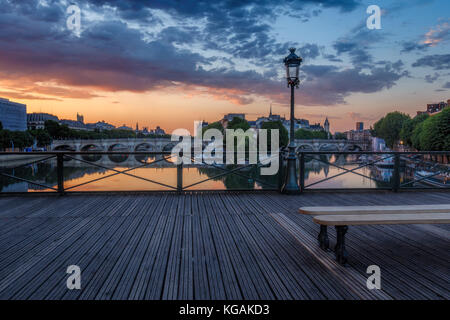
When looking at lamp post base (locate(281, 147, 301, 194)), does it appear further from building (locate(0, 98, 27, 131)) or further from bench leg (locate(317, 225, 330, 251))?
building (locate(0, 98, 27, 131))

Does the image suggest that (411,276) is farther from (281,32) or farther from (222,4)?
(281,32)

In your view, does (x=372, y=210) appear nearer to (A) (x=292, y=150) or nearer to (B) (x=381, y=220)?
(B) (x=381, y=220)

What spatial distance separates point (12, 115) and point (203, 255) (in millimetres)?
135032

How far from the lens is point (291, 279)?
2.76m

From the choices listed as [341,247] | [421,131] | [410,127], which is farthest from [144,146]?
[341,247]

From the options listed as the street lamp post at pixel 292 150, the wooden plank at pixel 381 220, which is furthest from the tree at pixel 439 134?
the wooden plank at pixel 381 220

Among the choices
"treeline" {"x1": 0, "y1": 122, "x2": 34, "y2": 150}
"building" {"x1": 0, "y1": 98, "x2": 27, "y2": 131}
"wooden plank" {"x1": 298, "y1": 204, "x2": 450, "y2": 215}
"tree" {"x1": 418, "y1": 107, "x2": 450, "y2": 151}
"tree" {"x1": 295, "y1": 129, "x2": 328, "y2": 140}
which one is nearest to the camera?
"wooden plank" {"x1": 298, "y1": 204, "x2": 450, "y2": 215}

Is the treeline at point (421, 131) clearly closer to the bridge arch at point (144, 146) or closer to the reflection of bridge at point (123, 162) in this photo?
the reflection of bridge at point (123, 162)

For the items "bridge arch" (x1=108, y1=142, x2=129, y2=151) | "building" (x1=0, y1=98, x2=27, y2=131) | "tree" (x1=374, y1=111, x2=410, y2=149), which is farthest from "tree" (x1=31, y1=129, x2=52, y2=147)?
"tree" (x1=374, y1=111, x2=410, y2=149)

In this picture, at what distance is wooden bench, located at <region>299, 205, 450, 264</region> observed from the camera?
117 inches

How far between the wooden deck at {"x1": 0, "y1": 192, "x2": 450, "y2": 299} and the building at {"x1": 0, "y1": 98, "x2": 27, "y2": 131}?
409ft

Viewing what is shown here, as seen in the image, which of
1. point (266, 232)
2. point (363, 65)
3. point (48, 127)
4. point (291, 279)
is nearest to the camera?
point (291, 279)
